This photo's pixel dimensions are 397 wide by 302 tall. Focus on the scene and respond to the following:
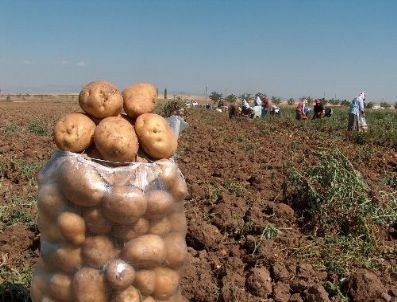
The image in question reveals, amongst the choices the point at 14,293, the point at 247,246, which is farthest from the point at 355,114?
the point at 14,293

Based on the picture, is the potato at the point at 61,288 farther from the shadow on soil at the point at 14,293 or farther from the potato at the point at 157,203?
the shadow on soil at the point at 14,293

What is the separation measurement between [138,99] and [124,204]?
0.69 m

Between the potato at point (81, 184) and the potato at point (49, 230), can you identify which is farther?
the potato at point (49, 230)

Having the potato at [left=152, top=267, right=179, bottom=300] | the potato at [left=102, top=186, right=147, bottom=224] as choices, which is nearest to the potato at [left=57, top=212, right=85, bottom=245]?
the potato at [left=102, top=186, right=147, bottom=224]

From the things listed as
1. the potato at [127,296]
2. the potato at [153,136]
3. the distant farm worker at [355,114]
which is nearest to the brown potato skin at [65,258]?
the potato at [127,296]

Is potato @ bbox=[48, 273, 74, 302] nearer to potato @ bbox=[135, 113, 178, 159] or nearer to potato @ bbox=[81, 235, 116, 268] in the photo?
potato @ bbox=[81, 235, 116, 268]

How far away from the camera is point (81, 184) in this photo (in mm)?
2596

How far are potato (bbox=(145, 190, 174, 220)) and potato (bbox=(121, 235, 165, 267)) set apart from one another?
126 millimetres

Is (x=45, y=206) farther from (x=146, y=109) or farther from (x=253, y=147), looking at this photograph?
(x=253, y=147)

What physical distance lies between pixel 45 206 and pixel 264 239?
2.43 metres

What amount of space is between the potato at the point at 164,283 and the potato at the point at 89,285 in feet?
1.00

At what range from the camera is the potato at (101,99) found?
2.85m

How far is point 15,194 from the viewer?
625 centimetres

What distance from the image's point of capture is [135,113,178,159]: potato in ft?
9.25
